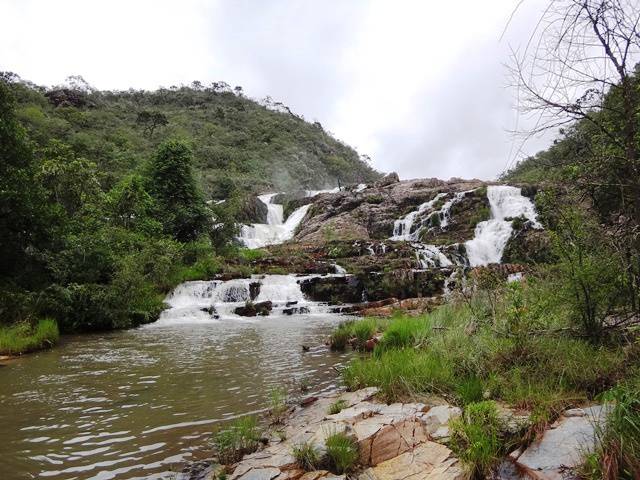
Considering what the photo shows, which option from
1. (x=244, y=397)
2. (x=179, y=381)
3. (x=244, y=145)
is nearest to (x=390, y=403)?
(x=244, y=397)

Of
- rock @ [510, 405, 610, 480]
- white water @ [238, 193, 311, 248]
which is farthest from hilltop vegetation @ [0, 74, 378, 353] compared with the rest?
rock @ [510, 405, 610, 480]

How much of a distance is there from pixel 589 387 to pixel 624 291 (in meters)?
1.38

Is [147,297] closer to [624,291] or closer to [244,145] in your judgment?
[624,291]

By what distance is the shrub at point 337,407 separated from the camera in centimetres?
488

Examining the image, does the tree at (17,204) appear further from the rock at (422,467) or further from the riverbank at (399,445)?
the rock at (422,467)

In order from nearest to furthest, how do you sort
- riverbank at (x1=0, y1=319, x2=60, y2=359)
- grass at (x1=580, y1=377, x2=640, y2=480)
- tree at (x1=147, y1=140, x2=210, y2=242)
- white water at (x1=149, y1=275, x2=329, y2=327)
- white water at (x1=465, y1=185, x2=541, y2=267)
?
grass at (x1=580, y1=377, x2=640, y2=480)
riverbank at (x1=0, y1=319, x2=60, y2=359)
white water at (x1=149, y1=275, x2=329, y2=327)
white water at (x1=465, y1=185, x2=541, y2=267)
tree at (x1=147, y1=140, x2=210, y2=242)

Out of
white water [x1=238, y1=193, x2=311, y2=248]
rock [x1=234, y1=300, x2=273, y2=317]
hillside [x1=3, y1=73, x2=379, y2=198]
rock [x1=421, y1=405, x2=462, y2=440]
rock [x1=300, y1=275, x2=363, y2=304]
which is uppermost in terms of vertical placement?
hillside [x1=3, y1=73, x2=379, y2=198]

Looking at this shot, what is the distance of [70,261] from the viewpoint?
1389cm

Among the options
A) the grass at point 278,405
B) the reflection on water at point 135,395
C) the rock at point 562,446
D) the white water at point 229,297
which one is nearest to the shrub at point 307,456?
the reflection on water at point 135,395

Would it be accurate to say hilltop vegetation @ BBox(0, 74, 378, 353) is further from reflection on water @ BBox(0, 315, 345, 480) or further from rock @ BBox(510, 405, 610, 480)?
rock @ BBox(510, 405, 610, 480)

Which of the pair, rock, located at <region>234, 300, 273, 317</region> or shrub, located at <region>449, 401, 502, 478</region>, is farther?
rock, located at <region>234, 300, 273, 317</region>

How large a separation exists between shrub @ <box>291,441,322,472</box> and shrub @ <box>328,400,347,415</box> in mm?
1005

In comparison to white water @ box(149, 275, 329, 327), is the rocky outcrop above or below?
below

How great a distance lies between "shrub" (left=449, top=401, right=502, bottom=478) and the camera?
2982 millimetres
